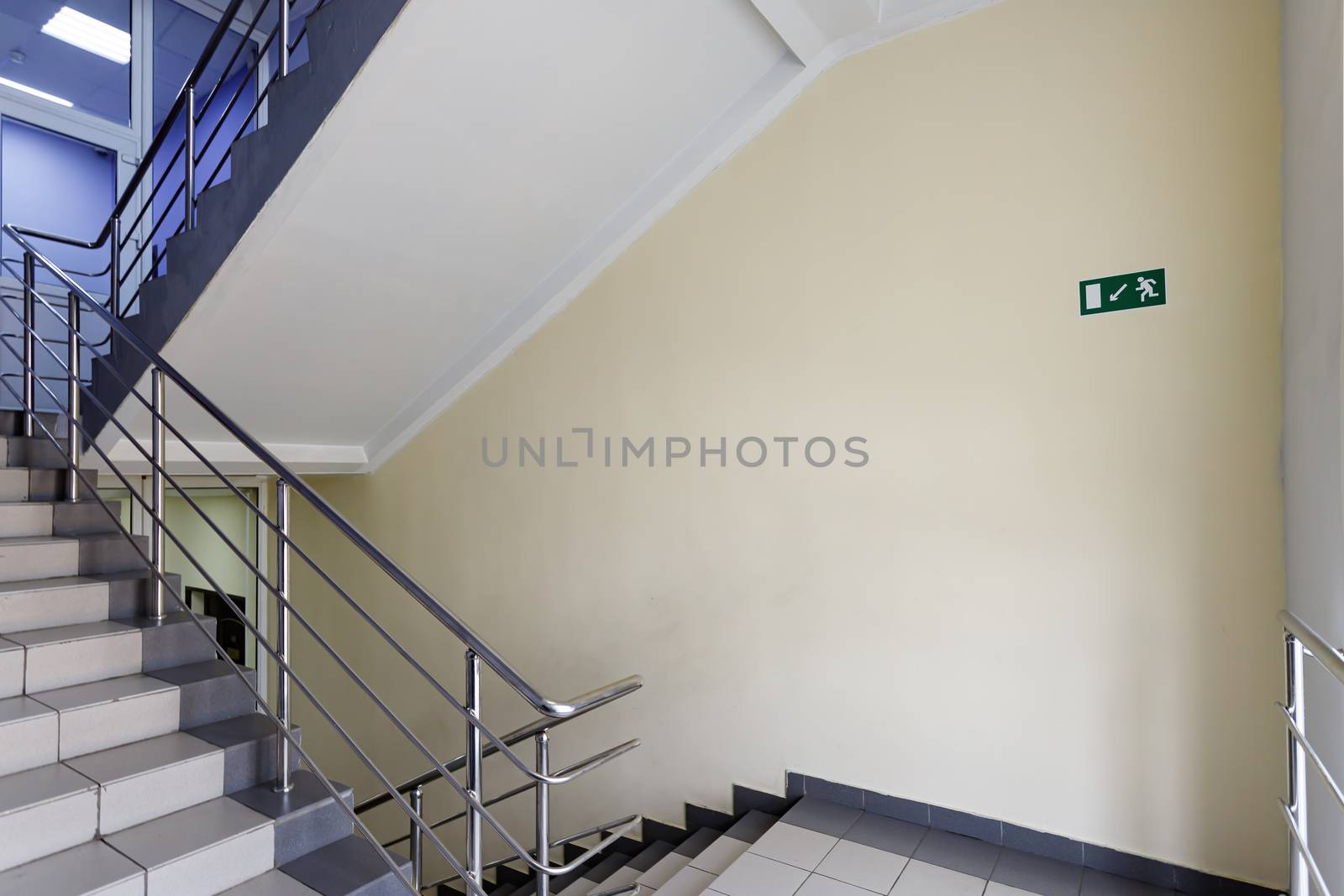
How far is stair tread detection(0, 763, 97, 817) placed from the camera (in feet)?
6.05

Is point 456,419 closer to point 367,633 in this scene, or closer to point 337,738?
point 367,633

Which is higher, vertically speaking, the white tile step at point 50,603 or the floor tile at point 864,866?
the white tile step at point 50,603

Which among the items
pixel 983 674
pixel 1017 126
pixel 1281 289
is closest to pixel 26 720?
pixel 983 674

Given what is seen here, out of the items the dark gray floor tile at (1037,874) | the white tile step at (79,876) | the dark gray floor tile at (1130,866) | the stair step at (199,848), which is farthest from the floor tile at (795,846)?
the white tile step at (79,876)

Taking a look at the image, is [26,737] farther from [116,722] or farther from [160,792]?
[160,792]

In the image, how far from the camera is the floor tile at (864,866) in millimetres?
2586

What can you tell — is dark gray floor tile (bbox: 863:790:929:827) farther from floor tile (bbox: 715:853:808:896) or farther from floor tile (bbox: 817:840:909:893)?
floor tile (bbox: 715:853:808:896)

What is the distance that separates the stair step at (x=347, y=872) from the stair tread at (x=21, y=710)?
2.53ft

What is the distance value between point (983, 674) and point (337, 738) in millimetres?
4317

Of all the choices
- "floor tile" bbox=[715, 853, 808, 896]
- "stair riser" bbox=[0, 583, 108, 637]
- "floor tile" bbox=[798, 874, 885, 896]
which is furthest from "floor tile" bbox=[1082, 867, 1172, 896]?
"stair riser" bbox=[0, 583, 108, 637]

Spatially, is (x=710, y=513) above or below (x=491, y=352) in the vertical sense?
below

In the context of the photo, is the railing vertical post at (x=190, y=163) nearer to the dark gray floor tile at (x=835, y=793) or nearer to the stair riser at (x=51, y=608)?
the stair riser at (x=51, y=608)

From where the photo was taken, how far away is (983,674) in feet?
9.36

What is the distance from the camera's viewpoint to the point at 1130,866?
2.60 meters
